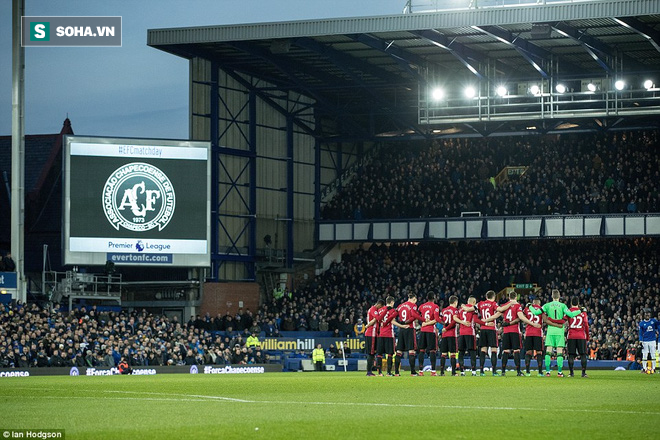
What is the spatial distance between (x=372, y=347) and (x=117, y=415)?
15.0 metres

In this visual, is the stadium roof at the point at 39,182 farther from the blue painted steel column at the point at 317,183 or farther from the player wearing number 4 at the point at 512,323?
the player wearing number 4 at the point at 512,323

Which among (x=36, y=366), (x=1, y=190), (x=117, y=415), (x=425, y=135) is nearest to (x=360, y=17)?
(x=425, y=135)

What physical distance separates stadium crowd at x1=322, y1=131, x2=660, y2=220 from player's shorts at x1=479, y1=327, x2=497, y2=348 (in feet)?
98.1

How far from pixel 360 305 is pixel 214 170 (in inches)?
404

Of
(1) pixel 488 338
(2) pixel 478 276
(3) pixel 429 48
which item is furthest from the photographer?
(2) pixel 478 276

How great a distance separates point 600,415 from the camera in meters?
14.4

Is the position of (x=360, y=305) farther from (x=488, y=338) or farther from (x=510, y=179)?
(x=488, y=338)

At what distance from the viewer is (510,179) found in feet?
204

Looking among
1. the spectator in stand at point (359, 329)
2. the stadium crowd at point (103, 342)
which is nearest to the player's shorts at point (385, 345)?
the stadium crowd at point (103, 342)

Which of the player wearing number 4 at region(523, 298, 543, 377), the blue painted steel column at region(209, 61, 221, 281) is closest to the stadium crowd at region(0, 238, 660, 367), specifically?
the blue painted steel column at region(209, 61, 221, 281)

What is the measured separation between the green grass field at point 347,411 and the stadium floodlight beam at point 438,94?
27.8 m

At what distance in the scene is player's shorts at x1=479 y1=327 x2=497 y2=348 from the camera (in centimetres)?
2870

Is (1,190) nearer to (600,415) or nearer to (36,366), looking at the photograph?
(36,366)

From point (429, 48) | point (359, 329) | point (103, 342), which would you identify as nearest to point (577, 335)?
point (103, 342)
